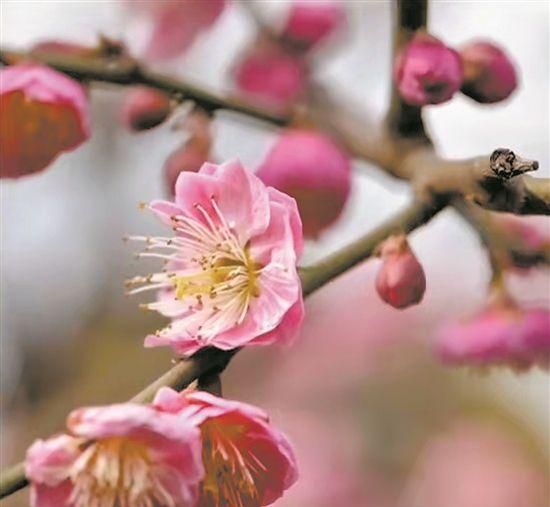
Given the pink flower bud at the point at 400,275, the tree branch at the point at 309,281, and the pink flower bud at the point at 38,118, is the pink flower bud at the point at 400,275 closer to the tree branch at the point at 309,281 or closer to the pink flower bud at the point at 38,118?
the tree branch at the point at 309,281

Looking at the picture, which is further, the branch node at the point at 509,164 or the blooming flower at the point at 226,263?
the blooming flower at the point at 226,263

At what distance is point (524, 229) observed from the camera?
51.4 inches

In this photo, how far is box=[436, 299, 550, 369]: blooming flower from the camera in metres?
1.30

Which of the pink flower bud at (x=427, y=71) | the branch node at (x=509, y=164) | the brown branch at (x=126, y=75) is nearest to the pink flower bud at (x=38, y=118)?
the brown branch at (x=126, y=75)

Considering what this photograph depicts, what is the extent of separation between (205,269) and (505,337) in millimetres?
413

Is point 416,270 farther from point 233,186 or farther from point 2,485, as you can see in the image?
point 2,485

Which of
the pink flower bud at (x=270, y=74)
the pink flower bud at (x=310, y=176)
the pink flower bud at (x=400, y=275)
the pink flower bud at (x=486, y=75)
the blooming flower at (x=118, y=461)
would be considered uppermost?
the pink flower bud at (x=486, y=75)

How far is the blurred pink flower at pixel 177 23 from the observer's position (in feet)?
5.74

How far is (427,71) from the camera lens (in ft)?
3.34

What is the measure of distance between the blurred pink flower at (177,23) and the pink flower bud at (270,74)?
4.5 inches

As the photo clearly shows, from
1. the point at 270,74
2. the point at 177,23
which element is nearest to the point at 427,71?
the point at 270,74

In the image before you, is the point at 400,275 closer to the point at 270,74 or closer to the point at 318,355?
the point at 270,74

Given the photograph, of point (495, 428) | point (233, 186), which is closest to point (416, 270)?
point (233, 186)

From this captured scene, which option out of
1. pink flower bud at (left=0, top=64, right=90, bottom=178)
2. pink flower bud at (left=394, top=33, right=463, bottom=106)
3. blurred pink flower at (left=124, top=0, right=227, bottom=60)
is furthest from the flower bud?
blurred pink flower at (left=124, top=0, right=227, bottom=60)
